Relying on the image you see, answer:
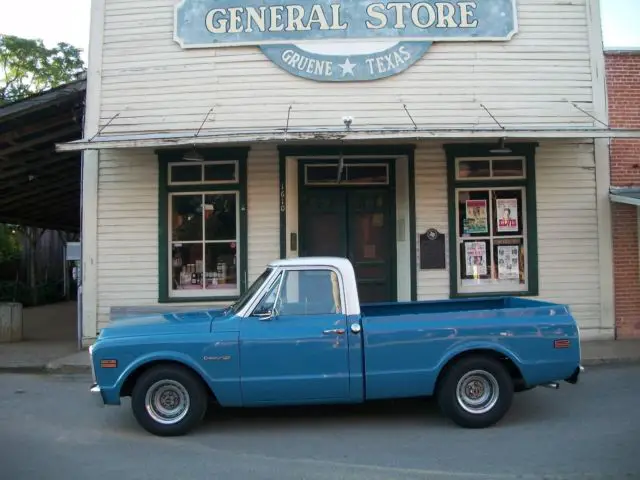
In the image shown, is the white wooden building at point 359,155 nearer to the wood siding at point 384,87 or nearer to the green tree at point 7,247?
the wood siding at point 384,87

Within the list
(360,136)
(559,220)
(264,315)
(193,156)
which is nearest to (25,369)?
(193,156)

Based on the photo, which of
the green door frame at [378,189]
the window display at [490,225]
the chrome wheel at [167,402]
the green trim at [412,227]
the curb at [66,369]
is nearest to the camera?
the chrome wheel at [167,402]

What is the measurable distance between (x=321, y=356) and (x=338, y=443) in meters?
0.80

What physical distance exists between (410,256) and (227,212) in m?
3.23

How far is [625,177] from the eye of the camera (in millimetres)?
10516

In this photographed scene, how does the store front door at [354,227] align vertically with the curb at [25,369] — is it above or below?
above

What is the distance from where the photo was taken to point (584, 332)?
33.9 feet

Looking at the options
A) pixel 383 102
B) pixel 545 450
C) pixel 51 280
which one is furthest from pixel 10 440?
pixel 51 280

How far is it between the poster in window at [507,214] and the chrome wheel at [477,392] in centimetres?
512

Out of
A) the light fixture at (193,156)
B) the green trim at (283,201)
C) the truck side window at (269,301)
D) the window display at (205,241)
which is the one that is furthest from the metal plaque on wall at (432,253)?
the truck side window at (269,301)

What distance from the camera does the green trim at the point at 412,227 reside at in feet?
34.3

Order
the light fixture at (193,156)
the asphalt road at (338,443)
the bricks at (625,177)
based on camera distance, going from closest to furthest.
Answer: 1. the asphalt road at (338,443)
2. the light fixture at (193,156)
3. the bricks at (625,177)

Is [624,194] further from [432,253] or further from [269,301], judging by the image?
[269,301]

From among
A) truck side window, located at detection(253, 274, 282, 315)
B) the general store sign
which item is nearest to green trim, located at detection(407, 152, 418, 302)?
the general store sign
